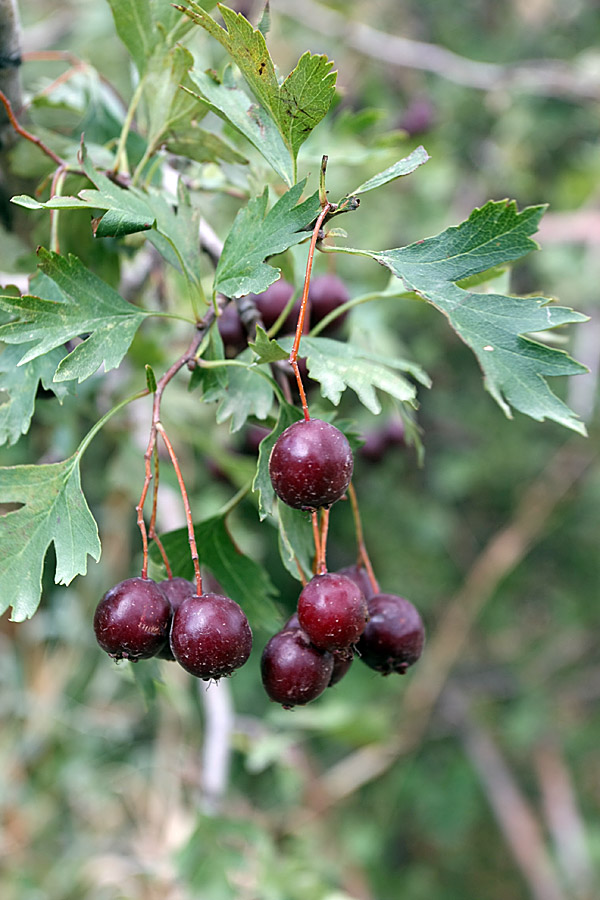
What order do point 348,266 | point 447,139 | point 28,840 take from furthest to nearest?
1. point 447,139
2. point 348,266
3. point 28,840

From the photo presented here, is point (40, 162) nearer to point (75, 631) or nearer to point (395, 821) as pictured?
point (75, 631)

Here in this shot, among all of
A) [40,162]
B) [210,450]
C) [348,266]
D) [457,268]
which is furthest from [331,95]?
[348,266]

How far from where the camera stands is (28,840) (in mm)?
2408

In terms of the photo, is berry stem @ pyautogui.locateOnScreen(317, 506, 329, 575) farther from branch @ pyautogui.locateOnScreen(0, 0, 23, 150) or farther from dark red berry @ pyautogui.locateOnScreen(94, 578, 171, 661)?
branch @ pyautogui.locateOnScreen(0, 0, 23, 150)

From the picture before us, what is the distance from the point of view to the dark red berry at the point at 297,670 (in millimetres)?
832

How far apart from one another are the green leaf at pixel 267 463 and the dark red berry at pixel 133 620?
0.47 ft

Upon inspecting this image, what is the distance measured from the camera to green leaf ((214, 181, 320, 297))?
798 millimetres

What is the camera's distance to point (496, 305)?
83cm

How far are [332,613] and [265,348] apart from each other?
28cm

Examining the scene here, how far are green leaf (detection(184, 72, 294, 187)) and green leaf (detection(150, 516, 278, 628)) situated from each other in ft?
1.47

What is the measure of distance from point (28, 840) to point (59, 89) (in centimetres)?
213

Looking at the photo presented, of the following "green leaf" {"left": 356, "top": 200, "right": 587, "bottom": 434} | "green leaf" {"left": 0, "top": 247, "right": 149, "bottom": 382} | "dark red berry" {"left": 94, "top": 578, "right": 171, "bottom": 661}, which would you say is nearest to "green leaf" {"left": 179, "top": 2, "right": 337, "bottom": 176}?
"green leaf" {"left": 356, "top": 200, "right": 587, "bottom": 434}

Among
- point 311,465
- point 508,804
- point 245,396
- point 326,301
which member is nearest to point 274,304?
point 326,301

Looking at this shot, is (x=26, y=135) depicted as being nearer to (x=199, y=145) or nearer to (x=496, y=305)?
(x=199, y=145)
